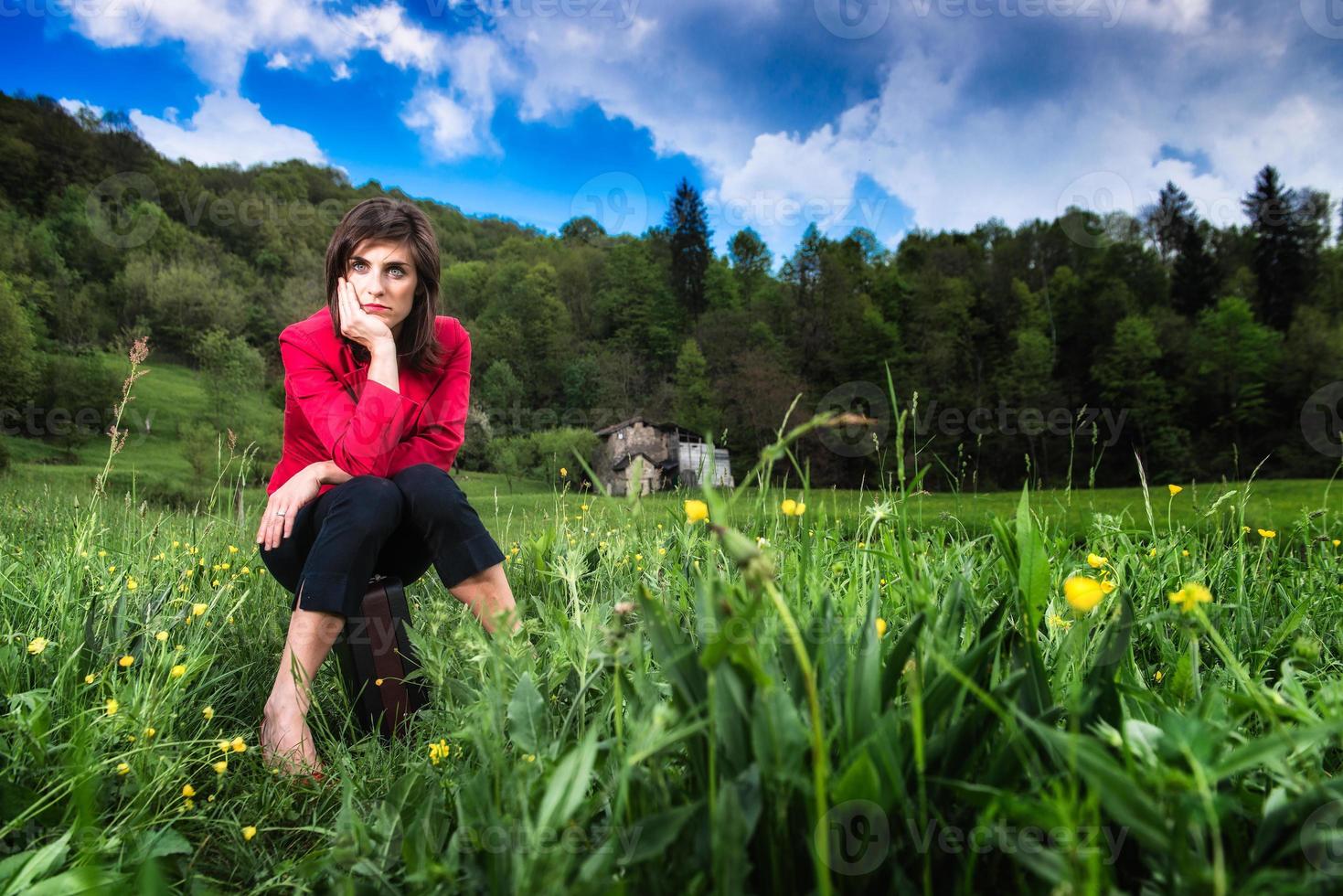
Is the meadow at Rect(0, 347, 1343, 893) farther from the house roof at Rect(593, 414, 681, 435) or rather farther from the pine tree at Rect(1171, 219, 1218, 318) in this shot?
the pine tree at Rect(1171, 219, 1218, 318)

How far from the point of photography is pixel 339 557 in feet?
6.35

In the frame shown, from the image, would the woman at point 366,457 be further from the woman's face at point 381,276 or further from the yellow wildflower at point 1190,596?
the yellow wildflower at point 1190,596

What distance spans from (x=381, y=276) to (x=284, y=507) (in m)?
0.88

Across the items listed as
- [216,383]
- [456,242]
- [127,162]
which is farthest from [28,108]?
[216,383]

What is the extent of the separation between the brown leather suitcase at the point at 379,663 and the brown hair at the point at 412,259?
36.3 inches

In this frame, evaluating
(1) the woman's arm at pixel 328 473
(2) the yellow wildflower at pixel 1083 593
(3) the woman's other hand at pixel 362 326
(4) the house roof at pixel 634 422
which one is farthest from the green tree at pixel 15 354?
(2) the yellow wildflower at pixel 1083 593

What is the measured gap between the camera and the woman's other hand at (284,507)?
2.10 m

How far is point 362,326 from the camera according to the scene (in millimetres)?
2322

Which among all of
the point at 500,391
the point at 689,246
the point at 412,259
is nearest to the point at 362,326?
the point at 412,259

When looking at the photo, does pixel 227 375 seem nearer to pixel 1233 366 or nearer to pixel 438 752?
pixel 438 752

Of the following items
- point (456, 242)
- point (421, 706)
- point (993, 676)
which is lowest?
point (421, 706)

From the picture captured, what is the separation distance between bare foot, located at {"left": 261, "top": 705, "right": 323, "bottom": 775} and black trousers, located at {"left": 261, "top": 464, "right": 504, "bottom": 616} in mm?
295

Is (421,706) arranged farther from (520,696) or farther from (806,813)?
(806,813)

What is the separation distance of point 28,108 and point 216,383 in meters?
47.5
